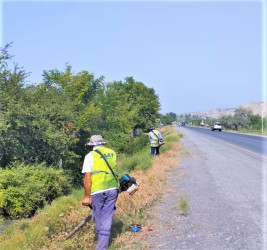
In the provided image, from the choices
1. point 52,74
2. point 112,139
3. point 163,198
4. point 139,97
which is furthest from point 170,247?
point 139,97

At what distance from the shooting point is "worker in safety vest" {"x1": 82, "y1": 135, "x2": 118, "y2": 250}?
5.40 metres

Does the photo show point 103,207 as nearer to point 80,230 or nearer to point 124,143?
point 80,230

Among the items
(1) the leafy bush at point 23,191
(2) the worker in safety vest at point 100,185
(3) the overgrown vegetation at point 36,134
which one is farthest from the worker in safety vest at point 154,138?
(2) the worker in safety vest at point 100,185

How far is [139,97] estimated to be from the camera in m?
63.6

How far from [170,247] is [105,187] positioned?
1355 millimetres

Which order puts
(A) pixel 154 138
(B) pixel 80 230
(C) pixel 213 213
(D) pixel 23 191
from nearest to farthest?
(B) pixel 80 230
(C) pixel 213 213
(D) pixel 23 191
(A) pixel 154 138

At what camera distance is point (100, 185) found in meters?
5.48

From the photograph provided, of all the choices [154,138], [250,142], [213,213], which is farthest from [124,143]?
[213,213]

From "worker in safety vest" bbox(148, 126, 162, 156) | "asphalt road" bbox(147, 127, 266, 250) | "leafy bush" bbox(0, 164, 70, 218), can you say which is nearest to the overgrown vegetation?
"leafy bush" bbox(0, 164, 70, 218)

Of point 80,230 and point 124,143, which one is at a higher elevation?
point 80,230

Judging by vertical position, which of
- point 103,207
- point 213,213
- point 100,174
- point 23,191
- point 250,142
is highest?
point 100,174

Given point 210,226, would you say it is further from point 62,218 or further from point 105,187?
point 62,218

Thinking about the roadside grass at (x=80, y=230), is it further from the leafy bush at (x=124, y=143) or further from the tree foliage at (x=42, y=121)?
the leafy bush at (x=124, y=143)

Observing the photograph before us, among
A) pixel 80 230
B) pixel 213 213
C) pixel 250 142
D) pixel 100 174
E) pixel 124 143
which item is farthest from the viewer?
pixel 124 143
